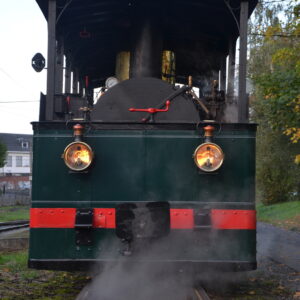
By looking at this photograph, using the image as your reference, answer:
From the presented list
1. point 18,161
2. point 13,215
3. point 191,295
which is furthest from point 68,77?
point 18,161

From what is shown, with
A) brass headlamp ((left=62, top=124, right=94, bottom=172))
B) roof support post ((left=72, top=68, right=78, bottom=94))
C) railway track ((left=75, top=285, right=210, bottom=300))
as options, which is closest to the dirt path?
railway track ((left=75, top=285, right=210, bottom=300))

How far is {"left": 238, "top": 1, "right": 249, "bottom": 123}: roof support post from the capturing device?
4996 millimetres

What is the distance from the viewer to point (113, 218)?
4.47m

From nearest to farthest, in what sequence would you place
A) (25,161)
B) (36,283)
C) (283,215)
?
(36,283), (283,215), (25,161)

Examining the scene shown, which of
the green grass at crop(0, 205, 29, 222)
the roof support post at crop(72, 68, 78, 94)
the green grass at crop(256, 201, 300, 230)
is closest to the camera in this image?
the roof support post at crop(72, 68, 78, 94)

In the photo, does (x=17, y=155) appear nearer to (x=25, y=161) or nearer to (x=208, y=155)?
(x=25, y=161)

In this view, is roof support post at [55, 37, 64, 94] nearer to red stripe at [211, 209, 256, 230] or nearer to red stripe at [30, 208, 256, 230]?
red stripe at [30, 208, 256, 230]

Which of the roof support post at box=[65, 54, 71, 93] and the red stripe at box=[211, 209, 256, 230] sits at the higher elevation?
the roof support post at box=[65, 54, 71, 93]

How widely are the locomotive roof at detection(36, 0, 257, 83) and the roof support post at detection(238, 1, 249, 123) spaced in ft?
0.32

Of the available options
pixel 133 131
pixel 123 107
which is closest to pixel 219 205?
pixel 133 131

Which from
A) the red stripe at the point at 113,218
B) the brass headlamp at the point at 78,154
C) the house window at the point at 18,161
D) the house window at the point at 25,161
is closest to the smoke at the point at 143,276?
the red stripe at the point at 113,218

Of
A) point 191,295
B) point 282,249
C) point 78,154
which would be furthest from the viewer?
point 282,249

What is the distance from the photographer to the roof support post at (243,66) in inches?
197

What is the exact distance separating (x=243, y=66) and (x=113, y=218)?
1.90 m
